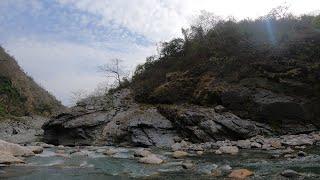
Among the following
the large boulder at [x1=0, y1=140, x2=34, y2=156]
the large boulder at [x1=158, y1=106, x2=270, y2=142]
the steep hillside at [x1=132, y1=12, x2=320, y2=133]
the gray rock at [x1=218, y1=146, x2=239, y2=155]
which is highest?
the steep hillside at [x1=132, y1=12, x2=320, y2=133]

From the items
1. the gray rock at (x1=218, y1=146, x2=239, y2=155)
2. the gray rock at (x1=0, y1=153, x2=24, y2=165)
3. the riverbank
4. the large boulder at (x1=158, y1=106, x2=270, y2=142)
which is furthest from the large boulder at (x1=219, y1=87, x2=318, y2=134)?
the gray rock at (x1=0, y1=153, x2=24, y2=165)

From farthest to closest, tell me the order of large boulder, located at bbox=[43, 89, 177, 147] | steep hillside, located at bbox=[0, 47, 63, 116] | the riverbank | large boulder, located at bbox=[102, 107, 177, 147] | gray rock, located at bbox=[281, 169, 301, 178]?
steep hillside, located at bbox=[0, 47, 63, 116] < large boulder, located at bbox=[43, 89, 177, 147] < large boulder, located at bbox=[102, 107, 177, 147] < the riverbank < gray rock, located at bbox=[281, 169, 301, 178]

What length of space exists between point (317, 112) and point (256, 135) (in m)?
4.80

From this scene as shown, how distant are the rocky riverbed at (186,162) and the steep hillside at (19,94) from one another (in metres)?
31.4

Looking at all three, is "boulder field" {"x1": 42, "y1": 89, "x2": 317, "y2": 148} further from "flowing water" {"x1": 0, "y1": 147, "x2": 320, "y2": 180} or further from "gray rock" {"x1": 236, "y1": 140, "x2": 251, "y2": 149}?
"flowing water" {"x1": 0, "y1": 147, "x2": 320, "y2": 180}

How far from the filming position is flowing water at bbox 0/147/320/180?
16.0m

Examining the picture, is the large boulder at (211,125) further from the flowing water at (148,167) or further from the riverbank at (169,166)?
the flowing water at (148,167)

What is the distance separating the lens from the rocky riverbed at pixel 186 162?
16.1m

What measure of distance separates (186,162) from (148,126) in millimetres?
8840

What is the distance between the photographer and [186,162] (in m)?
19.2

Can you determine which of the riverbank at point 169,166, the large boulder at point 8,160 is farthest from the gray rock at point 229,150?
the large boulder at point 8,160

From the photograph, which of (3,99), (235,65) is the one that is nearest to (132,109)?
(235,65)

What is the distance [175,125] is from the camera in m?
28.2

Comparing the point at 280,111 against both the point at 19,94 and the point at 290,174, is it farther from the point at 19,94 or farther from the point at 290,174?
the point at 19,94
